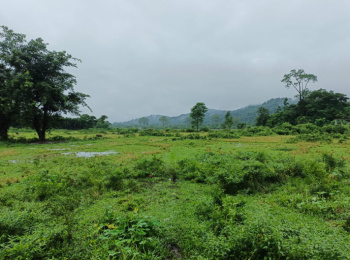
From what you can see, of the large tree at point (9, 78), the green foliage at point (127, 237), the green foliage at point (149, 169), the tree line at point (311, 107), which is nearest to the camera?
the green foliage at point (127, 237)

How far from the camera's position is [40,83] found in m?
22.1

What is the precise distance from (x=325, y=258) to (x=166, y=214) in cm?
347

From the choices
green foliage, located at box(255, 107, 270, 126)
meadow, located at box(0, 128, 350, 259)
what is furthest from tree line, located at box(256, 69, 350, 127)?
meadow, located at box(0, 128, 350, 259)

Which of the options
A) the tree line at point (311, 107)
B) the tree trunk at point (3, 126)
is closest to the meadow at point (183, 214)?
the tree trunk at point (3, 126)

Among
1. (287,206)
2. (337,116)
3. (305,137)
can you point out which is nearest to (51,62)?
(287,206)

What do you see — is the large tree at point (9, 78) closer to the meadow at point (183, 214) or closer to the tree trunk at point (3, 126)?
the tree trunk at point (3, 126)

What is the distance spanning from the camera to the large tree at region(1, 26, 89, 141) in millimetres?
21453

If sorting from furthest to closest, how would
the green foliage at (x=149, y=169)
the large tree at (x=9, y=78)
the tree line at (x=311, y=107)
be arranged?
1. the tree line at (x=311, y=107)
2. the large tree at (x=9, y=78)
3. the green foliage at (x=149, y=169)

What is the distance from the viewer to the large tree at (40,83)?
70.4ft

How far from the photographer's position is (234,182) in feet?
21.5

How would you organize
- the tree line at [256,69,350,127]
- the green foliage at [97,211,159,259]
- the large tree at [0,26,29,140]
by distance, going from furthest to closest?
the tree line at [256,69,350,127] < the large tree at [0,26,29,140] < the green foliage at [97,211,159,259]

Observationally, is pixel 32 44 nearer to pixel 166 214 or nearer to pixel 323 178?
pixel 166 214

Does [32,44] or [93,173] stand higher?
[32,44]

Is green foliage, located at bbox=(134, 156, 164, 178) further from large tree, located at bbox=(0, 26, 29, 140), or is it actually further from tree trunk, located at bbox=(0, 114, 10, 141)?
tree trunk, located at bbox=(0, 114, 10, 141)
